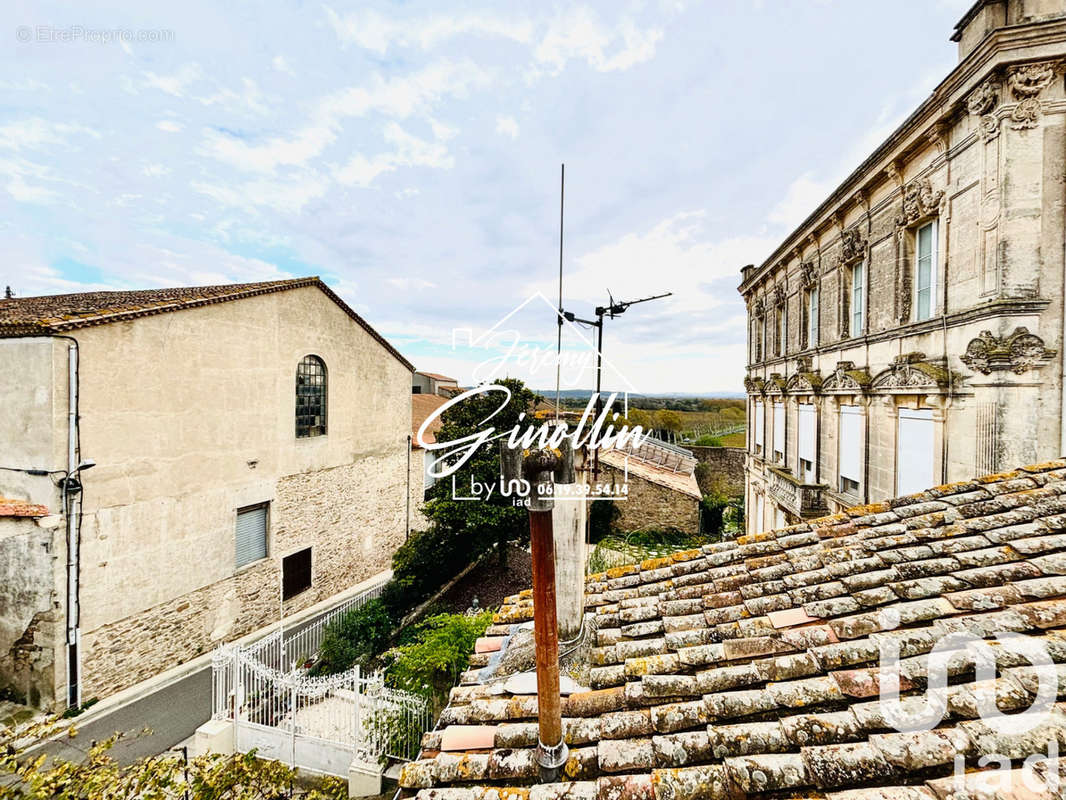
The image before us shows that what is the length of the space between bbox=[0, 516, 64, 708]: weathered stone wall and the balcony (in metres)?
16.1

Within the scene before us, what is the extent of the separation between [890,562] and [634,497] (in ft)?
55.3

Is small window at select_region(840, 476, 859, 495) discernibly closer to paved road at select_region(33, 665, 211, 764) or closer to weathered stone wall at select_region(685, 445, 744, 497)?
paved road at select_region(33, 665, 211, 764)

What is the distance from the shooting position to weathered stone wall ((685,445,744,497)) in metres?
27.3

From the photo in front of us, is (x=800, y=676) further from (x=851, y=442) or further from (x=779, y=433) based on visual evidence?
(x=779, y=433)

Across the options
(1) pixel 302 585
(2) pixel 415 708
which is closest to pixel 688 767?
(2) pixel 415 708

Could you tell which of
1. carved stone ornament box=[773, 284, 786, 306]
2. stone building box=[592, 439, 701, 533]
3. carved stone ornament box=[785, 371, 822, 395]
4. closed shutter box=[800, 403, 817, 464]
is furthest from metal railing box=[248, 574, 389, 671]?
carved stone ornament box=[773, 284, 786, 306]

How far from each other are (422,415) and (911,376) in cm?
2040

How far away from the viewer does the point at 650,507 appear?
1958 centimetres

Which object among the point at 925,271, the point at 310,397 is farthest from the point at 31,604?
the point at 925,271

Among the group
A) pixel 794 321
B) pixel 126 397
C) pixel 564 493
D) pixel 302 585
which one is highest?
pixel 794 321

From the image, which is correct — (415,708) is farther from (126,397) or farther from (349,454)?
(349,454)

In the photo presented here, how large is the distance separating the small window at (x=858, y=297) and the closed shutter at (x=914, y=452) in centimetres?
260

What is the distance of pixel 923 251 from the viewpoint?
816 cm

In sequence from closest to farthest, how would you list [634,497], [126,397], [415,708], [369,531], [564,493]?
[564,493]
[415,708]
[126,397]
[369,531]
[634,497]
